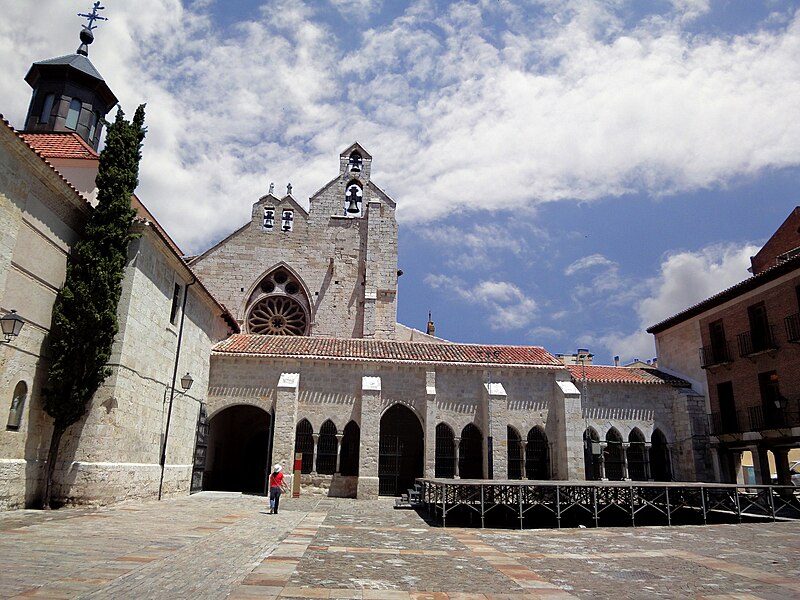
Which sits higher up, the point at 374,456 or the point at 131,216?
the point at 131,216

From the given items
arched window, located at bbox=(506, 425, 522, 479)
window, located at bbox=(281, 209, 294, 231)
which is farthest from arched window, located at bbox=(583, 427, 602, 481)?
window, located at bbox=(281, 209, 294, 231)

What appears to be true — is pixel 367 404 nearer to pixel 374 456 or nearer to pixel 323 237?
pixel 374 456

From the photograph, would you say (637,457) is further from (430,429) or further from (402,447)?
(402,447)

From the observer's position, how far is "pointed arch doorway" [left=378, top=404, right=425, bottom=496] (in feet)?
73.6

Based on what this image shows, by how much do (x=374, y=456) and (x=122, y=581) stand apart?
588 inches

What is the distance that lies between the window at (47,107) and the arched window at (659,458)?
29052mm

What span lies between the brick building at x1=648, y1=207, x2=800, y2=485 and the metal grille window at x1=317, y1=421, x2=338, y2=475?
1601 centimetres

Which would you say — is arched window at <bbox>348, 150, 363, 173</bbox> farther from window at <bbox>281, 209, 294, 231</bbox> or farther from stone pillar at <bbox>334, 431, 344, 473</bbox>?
stone pillar at <bbox>334, 431, 344, 473</bbox>

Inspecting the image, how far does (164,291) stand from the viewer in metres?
16.9

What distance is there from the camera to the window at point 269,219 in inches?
1211

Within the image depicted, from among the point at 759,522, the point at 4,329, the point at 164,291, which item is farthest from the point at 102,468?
the point at 759,522

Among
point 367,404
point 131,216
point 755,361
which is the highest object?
point 131,216

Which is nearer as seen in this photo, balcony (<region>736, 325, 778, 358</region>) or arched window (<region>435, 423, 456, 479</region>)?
balcony (<region>736, 325, 778, 358</region>)

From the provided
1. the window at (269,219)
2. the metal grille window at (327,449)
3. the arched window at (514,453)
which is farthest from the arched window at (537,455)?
the window at (269,219)
